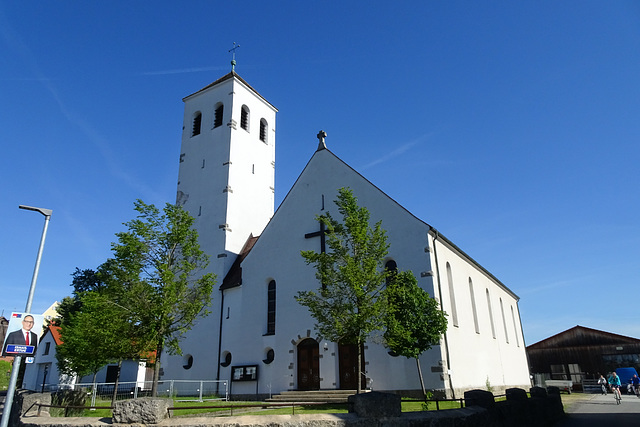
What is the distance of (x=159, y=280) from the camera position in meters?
17.9

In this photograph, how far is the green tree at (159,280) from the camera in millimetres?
17125

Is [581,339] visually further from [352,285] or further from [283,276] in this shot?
[352,285]

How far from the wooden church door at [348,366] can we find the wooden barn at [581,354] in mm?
32259

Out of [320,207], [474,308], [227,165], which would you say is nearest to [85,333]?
[320,207]

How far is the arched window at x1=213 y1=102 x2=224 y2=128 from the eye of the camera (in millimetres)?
33406

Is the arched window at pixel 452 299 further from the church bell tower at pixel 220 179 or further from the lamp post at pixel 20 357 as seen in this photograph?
the lamp post at pixel 20 357

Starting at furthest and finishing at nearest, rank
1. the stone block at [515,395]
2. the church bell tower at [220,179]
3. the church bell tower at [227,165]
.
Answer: the church bell tower at [227,165] < the church bell tower at [220,179] < the stone block at [515,395]

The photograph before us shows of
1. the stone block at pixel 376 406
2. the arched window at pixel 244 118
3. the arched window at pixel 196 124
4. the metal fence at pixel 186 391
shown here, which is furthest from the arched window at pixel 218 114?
the stone block at pixel 376 406

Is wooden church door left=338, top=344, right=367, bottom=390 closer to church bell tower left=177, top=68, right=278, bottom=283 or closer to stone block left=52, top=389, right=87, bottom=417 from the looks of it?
church bell tower left=177, top=68, right=278, bottom=283

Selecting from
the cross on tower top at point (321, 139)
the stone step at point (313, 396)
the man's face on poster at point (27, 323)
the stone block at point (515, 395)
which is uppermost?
the cross on tower top at point (321, 139)

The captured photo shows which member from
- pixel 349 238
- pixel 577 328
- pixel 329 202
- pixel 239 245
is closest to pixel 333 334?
pixel 349 238

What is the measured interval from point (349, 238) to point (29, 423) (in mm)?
12238

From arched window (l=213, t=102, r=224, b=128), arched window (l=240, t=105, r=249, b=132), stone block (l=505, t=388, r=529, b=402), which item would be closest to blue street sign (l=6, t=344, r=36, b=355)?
stone block (l=505, t=388, r=529, b=402)

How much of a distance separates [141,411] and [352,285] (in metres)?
9.41
